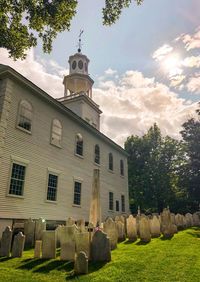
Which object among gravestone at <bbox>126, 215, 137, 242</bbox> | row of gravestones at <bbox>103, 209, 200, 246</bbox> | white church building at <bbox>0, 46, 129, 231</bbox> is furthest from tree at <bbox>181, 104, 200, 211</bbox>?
gravestone at <bbox>126, 215, 137, 242</bbox>

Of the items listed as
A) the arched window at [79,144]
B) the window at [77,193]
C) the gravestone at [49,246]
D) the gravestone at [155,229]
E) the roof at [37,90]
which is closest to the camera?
the gravestone at [49,246]

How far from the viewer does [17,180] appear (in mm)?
14859

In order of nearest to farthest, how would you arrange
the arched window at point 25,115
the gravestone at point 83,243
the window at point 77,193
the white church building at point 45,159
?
the gravestone at point 83,243, the white church building at point 45,159, the arched window at point 25,115, the window at point 77,193

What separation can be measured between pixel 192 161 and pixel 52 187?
2427cm

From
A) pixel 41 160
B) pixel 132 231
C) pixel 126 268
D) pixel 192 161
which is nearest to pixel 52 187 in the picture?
pixel 41 160

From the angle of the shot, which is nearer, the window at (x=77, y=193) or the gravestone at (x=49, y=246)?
the gravestone at (x=49, y=246)

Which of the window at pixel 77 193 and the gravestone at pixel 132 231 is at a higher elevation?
the window at pixel 77 193

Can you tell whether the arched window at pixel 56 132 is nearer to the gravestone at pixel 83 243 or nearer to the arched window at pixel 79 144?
the arched window at pixel 79 144

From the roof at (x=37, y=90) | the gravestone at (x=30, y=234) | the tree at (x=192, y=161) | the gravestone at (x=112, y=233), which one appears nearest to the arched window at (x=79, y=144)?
the roof at (x=37, y=90)

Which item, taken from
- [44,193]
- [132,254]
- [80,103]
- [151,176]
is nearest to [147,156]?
[151,176]

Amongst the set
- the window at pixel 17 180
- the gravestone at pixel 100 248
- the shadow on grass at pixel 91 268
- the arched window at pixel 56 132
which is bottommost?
the shadow on grass at pixel 91 268

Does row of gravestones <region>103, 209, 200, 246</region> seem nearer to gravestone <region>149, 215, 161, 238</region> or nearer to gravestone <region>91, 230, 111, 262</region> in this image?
gravestone <region>149, 215, 161, 238</region>

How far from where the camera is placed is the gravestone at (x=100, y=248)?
8.52 m

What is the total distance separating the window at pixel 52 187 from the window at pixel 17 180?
261 centimetres
